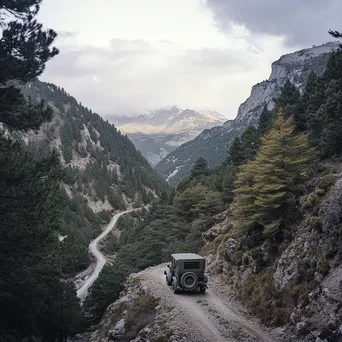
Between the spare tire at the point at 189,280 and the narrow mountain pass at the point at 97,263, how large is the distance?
35270 millimetres

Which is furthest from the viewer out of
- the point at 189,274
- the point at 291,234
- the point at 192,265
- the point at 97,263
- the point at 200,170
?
the point at 97,263

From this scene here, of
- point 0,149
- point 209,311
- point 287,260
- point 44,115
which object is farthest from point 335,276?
point 0,149

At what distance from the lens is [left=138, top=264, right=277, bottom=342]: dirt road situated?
1788 centimetres

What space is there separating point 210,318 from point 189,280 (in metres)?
5.04

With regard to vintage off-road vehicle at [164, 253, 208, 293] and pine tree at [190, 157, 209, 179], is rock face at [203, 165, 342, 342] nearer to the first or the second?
vintage off-road vehicle at [164, 253, 208, 293]

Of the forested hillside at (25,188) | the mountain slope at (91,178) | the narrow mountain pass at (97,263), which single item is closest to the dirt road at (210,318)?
the forested hillside at (25,188)

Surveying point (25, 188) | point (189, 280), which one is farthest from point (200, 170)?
point (25, 188)

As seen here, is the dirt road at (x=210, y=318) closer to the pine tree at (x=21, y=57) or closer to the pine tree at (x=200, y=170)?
the pine tree at (x=21, y=57)

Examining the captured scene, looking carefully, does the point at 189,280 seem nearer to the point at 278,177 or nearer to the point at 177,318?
the point at 177,318

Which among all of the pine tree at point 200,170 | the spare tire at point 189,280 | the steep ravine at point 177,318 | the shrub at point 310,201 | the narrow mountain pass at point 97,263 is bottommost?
the narrow mountain pass at point 97,263

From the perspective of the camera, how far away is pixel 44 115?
16328 millimetres

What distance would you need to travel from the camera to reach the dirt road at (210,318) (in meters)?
17.9

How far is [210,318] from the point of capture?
20.4 meters

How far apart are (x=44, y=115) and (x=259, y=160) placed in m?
14.2
